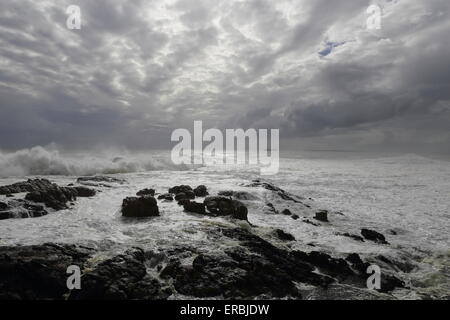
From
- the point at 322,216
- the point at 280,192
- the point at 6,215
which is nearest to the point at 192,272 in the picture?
the point at 6,215

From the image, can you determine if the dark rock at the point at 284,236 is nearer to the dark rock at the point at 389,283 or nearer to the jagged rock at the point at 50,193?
the dark rock at the point at 389,283

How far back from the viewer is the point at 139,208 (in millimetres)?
13016

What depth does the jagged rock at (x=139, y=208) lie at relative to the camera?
12.9 m

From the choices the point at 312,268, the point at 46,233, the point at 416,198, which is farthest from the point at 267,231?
the point at 416,198

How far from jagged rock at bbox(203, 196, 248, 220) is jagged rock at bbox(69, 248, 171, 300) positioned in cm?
580

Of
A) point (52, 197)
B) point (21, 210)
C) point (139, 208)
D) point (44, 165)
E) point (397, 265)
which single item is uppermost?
point (44, 165)

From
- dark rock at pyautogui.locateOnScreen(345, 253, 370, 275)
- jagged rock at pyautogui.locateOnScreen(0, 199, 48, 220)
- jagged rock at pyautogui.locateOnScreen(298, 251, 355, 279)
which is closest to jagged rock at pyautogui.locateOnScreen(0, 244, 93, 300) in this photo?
jagged rock at pyautogui.locateOnScreen(0, 199, 48, 220)

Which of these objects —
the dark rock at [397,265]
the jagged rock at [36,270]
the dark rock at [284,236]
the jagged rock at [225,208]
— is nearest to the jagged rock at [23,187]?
the jagged rock at [36,270]

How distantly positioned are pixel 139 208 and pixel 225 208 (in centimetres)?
383

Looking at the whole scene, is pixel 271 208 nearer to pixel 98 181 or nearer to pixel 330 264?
pixel 330 264

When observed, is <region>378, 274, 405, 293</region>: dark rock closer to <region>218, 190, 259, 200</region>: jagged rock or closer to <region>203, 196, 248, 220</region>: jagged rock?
<region>203, 196, 248, 220</region>: jagged rock

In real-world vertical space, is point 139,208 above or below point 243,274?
above

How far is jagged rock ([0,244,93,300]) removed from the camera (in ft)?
21.2
